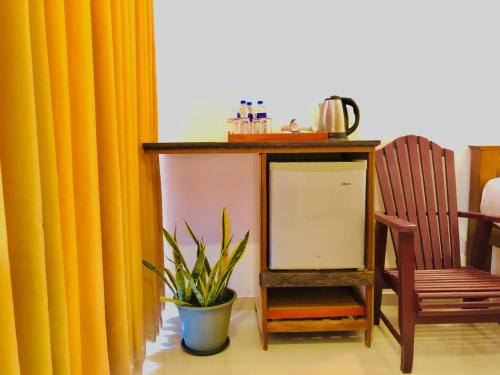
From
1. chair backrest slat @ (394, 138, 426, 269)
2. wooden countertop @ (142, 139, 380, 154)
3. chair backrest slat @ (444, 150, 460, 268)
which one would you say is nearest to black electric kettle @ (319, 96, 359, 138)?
wooden countertop @ (142, 139, 380, 154)

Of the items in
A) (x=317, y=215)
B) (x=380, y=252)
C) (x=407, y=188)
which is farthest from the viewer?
(x=407, y=188)

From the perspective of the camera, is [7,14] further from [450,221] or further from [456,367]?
[450,221]

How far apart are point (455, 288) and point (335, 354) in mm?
603

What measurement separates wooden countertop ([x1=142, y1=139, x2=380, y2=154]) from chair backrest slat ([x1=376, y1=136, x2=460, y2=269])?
443 mm

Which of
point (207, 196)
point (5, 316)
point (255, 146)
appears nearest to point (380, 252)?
point (255, 146)

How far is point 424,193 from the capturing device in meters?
1.99

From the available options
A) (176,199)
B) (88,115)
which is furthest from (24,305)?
(176,199)

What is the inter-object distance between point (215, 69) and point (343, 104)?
2.42 ft

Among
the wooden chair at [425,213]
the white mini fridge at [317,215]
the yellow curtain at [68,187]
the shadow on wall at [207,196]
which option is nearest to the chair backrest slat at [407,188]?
the wooden chair at [425,213]

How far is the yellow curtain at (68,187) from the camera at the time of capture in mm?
638

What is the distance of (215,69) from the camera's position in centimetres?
205

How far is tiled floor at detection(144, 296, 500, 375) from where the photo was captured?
156 cm

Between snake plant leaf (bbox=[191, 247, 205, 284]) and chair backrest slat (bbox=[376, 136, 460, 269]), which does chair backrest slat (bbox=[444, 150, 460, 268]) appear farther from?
snake plant leaf (bbox=[191, 247, 205, 284])

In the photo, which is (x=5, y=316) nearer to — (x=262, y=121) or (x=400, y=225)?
(x=400, y=225)
